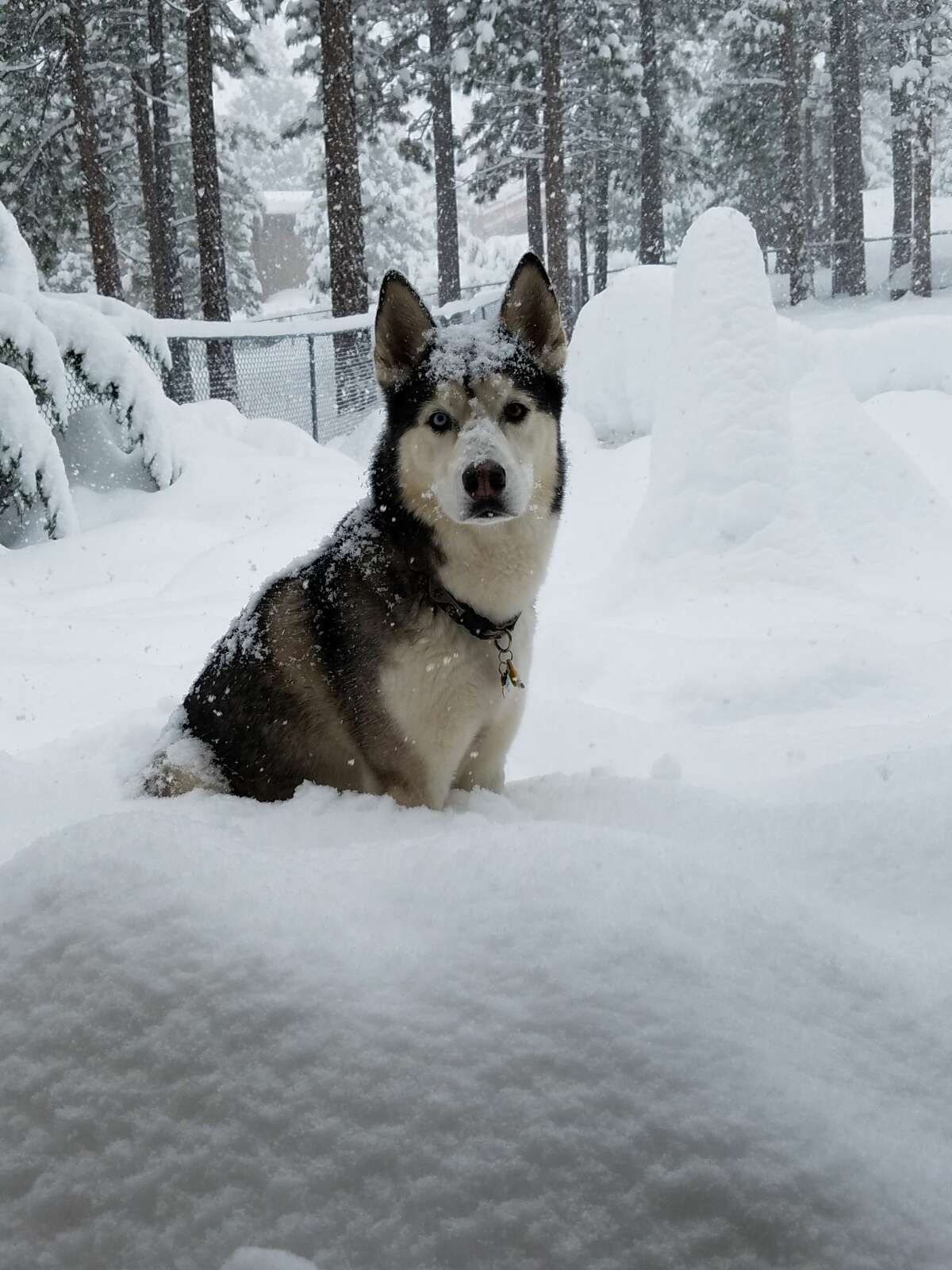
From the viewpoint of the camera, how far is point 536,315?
10.7ft

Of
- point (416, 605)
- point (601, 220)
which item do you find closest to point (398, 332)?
point (416, 605)

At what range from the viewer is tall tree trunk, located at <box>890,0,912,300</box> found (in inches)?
1017

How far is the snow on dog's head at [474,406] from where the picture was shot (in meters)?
2.84

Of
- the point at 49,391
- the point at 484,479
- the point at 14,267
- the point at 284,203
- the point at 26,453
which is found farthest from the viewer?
the point at 284,203

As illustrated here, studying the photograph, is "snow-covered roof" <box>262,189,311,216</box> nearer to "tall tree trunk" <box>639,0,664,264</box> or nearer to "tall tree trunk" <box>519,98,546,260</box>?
"tall tree trunk" <box>519,98,546,260</box>

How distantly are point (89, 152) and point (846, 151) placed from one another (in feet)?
70.3

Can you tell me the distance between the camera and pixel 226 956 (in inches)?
52.9

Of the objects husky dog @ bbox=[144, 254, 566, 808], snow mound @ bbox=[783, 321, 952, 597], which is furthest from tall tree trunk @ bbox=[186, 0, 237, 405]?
husky dog @ bbox=[144, 254, 566, 808]

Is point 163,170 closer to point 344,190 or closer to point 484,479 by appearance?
point 344,190

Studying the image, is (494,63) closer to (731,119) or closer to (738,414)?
(731,119)

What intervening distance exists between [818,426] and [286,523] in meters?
4.77

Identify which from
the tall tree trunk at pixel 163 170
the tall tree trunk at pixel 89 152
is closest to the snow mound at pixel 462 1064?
the tall tree trunk at pixel 89 152

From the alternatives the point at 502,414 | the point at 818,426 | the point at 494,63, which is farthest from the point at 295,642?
the point at 494,63

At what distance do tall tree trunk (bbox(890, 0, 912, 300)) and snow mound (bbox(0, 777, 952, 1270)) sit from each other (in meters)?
29.9
